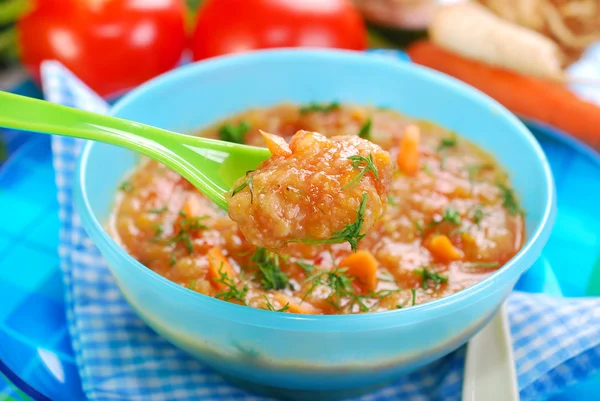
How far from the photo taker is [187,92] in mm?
2592

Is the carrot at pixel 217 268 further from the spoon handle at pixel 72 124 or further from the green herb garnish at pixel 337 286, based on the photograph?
the spoon handle at pixel 72 124

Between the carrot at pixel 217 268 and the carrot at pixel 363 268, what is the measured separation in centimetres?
33

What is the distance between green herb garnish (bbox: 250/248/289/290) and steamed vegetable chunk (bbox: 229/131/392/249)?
28 centimetres

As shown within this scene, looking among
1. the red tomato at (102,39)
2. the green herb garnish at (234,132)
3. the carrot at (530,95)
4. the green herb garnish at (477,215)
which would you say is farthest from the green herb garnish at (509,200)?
the red tomato at (102,39)

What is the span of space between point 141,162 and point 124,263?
78 cm

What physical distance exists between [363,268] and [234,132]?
2.88 feet

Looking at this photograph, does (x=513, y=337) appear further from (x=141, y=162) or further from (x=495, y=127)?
(x=141, y=162)

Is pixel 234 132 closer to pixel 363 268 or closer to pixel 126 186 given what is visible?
pixel 126 186

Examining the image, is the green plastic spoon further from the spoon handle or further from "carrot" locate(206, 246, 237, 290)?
"carrot" locate(206, 246, 237, 290)

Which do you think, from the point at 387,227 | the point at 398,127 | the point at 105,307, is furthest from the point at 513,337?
the point at 105,307

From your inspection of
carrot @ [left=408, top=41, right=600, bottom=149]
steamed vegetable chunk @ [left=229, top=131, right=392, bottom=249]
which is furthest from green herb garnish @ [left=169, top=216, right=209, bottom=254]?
carrot @ [left=408, top=41, right=600, bottom=149]

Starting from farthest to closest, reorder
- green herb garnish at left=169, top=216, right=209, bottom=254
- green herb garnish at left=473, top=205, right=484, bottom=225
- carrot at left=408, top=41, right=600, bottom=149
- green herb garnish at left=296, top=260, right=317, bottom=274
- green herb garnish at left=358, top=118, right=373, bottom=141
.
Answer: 1. carrot at left=408, top=41, right=600, bottom=149
2. green herb garnish at left=358, top=118, right=373, bottom=141
3. green herb garnish at left=473, top=205, right=484, bottom=225
4. green herb garnish at left=169, top=216, right=209, bottom=254
5. green herb garnish at left=296, top=260, right=317, bottom=274

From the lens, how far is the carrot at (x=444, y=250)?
2047 mm

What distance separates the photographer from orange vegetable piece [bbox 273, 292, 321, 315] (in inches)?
70.0
